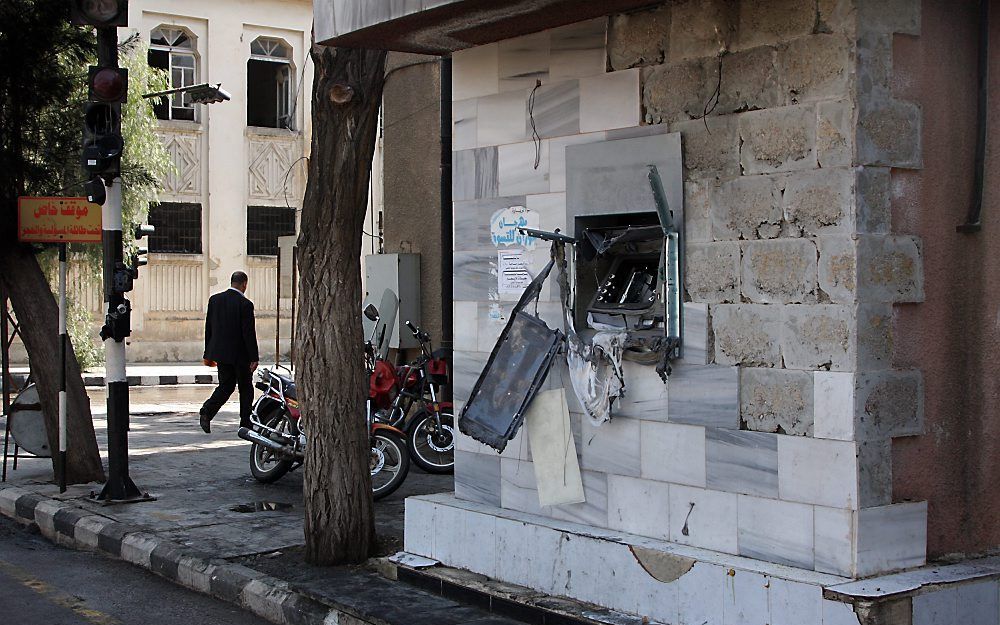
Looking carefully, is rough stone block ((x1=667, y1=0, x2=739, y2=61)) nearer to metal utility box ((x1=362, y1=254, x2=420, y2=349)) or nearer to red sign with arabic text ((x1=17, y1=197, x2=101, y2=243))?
red sign with arabic text ((x1=17, y1=197, x2=101, y2=243))

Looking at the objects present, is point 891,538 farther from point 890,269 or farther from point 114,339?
point 114,339

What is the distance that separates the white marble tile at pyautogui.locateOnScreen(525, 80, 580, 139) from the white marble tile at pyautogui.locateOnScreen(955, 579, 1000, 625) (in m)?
2.99

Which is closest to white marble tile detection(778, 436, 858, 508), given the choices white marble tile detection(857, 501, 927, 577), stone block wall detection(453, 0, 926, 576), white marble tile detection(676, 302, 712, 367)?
stone block wall detection(453, 0, 926, 576)

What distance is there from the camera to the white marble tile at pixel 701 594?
5.44 m

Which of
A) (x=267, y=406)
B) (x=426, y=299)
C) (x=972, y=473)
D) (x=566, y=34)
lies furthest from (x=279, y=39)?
→ (x=972, y=473)

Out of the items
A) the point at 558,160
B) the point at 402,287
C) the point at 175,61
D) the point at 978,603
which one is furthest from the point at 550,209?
the point at 175,61

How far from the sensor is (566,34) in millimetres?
6543

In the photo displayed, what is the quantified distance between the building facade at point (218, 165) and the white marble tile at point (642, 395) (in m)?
23.5

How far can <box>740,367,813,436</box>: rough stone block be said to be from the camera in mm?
5285

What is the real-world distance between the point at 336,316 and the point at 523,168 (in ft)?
5.10

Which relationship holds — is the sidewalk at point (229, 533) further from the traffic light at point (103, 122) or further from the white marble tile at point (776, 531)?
the traffic light at point (103, 122)

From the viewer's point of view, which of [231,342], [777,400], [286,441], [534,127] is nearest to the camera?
[777,400]

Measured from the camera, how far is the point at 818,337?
524cm

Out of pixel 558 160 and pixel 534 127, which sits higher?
pixel 534 127
